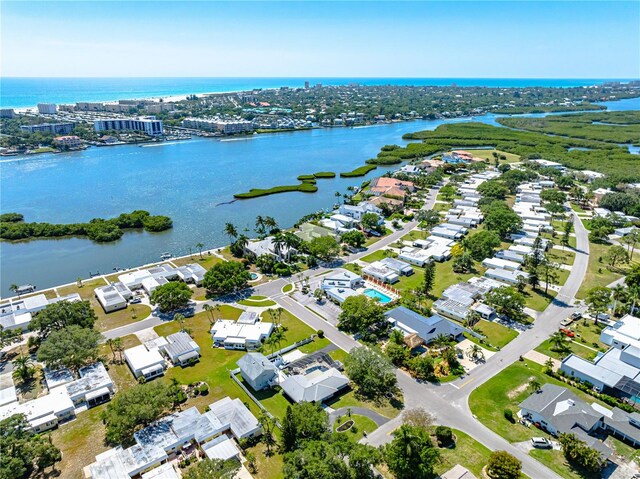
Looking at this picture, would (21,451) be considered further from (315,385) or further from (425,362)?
(425,362)

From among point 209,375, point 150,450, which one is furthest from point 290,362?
point 150,450

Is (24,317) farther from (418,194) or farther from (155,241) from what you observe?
(418,194)

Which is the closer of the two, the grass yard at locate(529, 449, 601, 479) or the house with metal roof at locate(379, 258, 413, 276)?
the grass yard at locate(529, 449, 601, 479)

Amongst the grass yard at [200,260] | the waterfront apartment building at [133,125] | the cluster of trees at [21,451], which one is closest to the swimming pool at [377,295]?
the grass yard at [200,260]

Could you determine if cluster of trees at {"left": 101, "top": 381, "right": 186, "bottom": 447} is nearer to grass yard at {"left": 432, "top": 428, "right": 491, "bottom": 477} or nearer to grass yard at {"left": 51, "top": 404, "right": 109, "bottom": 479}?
grass yard at {"left": 51, "top": 404, "right": 109, "bottom": 479}

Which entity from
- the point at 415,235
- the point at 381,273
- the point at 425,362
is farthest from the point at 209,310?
the point at 415,235

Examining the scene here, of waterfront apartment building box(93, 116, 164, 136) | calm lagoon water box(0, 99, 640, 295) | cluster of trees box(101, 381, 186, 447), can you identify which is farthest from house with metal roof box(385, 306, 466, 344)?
waterfront apartment building box(93, 116, 164, 136)
